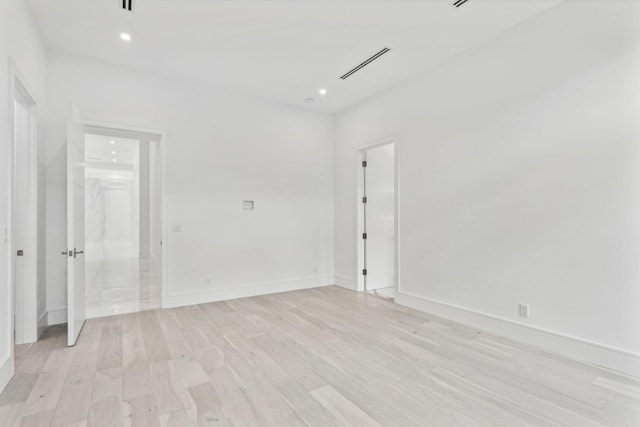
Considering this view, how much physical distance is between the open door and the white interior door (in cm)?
387

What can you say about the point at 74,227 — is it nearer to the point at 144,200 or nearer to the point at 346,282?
the point at 346,282

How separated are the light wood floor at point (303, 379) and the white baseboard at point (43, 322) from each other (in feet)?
0.34

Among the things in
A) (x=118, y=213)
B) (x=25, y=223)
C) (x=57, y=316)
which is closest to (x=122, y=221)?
(x=118, y=213)

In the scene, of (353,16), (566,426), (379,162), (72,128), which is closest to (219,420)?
(566,426)

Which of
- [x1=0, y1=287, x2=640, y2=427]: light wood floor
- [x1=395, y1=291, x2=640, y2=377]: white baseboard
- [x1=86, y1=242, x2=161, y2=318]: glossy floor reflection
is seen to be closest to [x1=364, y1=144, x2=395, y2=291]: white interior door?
[x1=395, y1=291, x2=640, y2=377]: white baseboard

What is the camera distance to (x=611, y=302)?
256cm

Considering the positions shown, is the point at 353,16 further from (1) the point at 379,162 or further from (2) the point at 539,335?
(2) the point at 539,335

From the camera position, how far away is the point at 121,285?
5621 millimetres

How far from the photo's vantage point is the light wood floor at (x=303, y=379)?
6.38 feet

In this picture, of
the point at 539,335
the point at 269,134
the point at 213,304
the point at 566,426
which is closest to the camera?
the point at 566,426

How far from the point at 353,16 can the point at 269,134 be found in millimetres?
2483

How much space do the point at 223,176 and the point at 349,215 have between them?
2179 mm

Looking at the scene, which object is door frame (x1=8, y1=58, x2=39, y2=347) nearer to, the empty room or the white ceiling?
the empty room

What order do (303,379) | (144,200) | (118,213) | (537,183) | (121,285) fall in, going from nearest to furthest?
(303,379) < (537,183) < (121,285) < (144,200) < (118,213)
